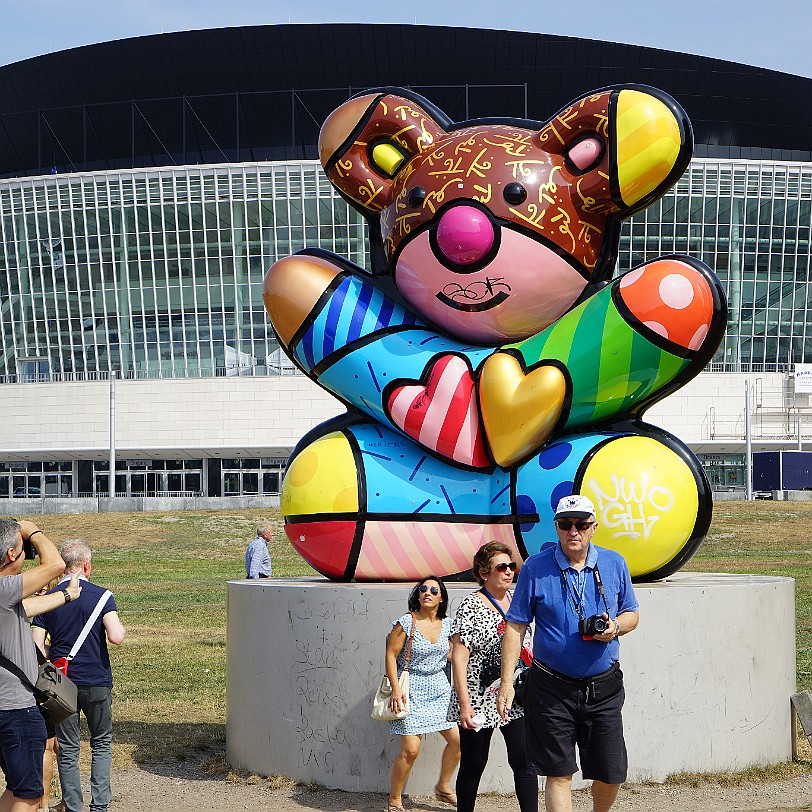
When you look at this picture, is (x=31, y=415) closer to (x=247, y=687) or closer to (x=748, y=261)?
(x=748, y=261)

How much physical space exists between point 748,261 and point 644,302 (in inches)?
1778

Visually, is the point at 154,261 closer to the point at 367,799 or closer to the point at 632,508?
the point at 632,508

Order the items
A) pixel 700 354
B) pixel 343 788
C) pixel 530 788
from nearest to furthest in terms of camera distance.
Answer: pixel 530 788
pixel 343 788
pixel 700 354

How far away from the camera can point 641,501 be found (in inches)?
329

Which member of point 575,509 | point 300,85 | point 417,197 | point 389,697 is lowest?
point 389,697

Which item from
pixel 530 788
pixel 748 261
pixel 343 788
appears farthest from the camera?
pixel 748 261

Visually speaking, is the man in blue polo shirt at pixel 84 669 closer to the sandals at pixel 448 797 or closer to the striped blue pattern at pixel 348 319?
the sandals at pixel 448 797

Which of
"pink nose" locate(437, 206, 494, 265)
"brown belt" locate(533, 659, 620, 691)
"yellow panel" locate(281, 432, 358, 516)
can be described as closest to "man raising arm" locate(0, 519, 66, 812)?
"brown belt" locate(533, 659, 620, 691)

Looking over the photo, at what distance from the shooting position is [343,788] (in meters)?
8.02

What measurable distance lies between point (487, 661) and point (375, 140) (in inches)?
174

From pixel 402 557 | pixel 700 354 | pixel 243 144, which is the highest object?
pixel 243 144

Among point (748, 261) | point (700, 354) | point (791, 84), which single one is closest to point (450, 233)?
point (700, 354)

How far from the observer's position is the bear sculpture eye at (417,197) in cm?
905

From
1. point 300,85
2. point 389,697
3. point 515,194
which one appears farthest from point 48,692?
Answer: point 300,85
